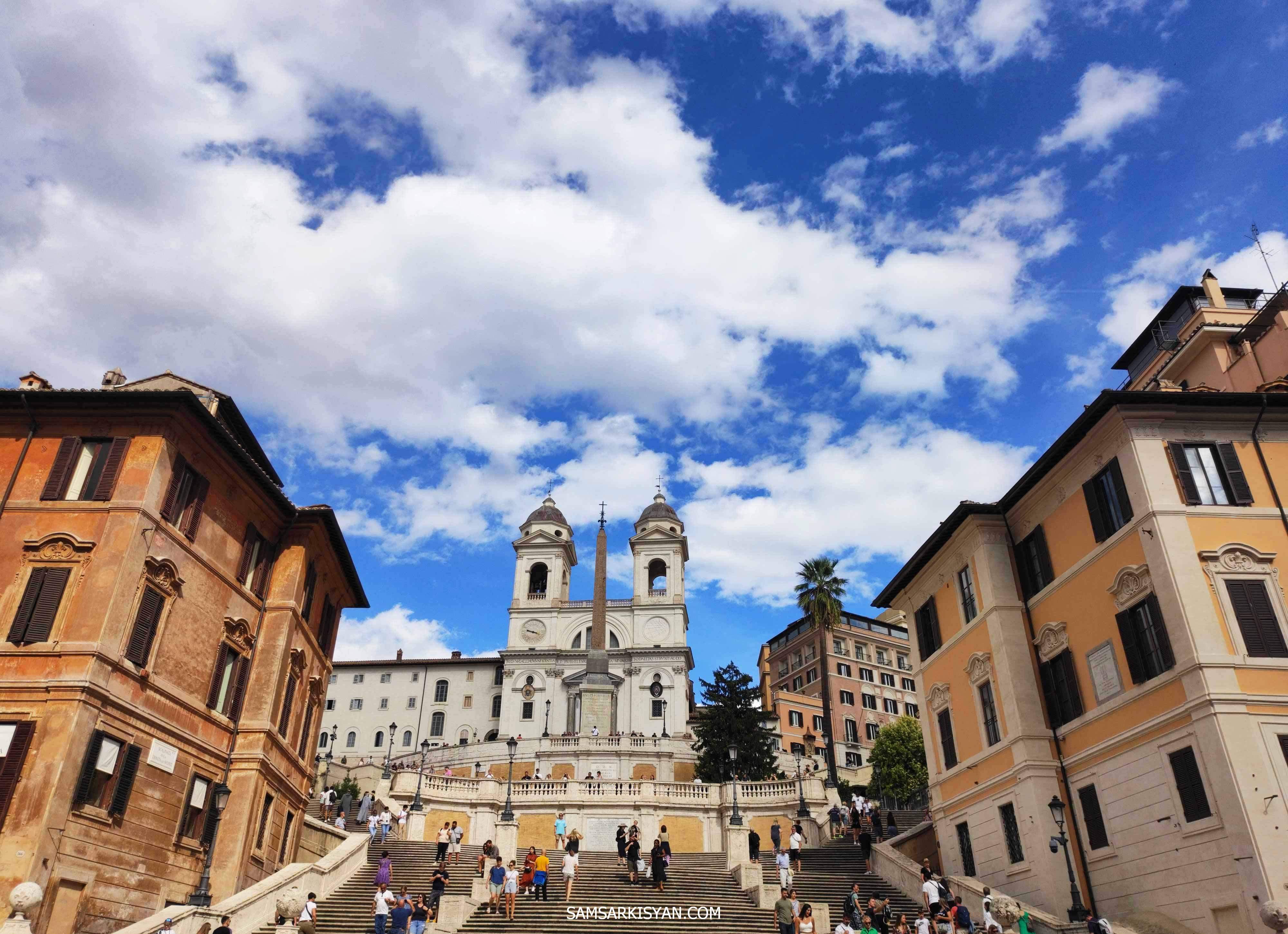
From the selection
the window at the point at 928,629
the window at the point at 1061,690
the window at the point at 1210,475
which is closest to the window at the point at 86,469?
the window at the point at 1061,690

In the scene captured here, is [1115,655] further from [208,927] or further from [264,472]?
[264,472]

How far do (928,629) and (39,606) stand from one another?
27.0 m

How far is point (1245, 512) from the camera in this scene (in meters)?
22.9

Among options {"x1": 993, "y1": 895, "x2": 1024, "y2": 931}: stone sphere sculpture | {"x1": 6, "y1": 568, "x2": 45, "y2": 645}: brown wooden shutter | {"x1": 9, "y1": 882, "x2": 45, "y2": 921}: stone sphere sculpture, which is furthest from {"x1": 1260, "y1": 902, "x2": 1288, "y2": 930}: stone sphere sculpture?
{"x1": 6, "y1": 568, "x2": 45, "y2": 645}: brown wooden shutter

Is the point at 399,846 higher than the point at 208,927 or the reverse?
higher

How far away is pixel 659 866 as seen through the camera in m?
26.7

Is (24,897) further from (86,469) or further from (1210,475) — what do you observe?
(1210,475)

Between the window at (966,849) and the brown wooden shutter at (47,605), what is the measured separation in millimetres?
25797

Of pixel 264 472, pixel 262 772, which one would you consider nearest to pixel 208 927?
pixel 262 772

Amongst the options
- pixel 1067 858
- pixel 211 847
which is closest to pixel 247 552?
pixel 211 847

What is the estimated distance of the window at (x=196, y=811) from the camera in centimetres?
2447

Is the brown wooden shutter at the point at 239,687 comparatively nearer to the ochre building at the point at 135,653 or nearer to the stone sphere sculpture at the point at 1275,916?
the ochre building at the point at 135,653

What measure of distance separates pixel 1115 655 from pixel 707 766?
38.0m

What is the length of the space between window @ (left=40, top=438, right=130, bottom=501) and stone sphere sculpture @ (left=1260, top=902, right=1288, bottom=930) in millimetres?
26222
